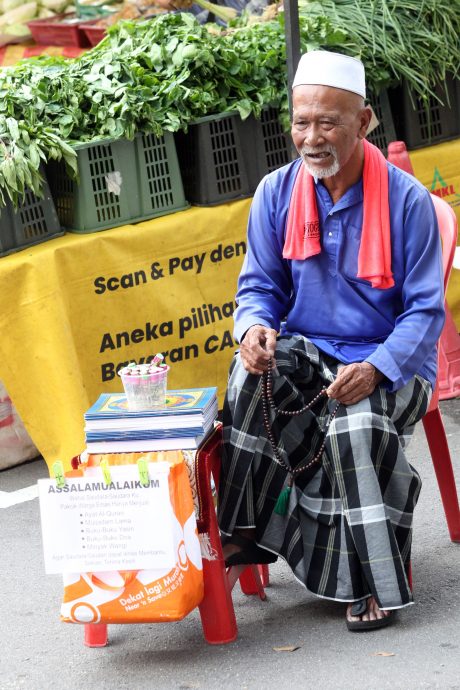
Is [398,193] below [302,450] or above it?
above

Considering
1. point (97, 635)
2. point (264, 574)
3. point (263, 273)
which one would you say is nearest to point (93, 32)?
point (263, 273)

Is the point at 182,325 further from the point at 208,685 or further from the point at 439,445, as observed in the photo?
the point at 208,685

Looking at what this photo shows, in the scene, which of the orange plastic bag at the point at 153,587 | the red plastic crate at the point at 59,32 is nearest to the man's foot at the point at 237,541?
the orange plastic bag at the point at 153,587

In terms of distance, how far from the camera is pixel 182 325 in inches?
181

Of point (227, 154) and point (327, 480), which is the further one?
point (227, 154)

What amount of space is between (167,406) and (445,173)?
272 cm

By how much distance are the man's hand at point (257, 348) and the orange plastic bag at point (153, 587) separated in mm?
330

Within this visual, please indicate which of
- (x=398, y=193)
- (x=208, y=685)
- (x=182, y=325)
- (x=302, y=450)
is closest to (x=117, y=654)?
(x=208, y=685)

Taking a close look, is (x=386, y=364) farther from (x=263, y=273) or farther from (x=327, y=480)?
(x=263, y=273)

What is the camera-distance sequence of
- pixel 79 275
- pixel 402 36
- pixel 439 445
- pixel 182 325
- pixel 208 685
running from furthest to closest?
pixel 402 36
pixel 182 325
pixel 79 275
pixel 439 445
pixel 208 685

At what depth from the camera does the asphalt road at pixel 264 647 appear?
2852 millimetres

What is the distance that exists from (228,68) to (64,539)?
7.99 ft

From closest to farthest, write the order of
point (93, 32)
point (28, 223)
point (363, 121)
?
point (363, 121) < point (28, 223) < point (93, 32)

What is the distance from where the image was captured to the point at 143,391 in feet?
9.95
